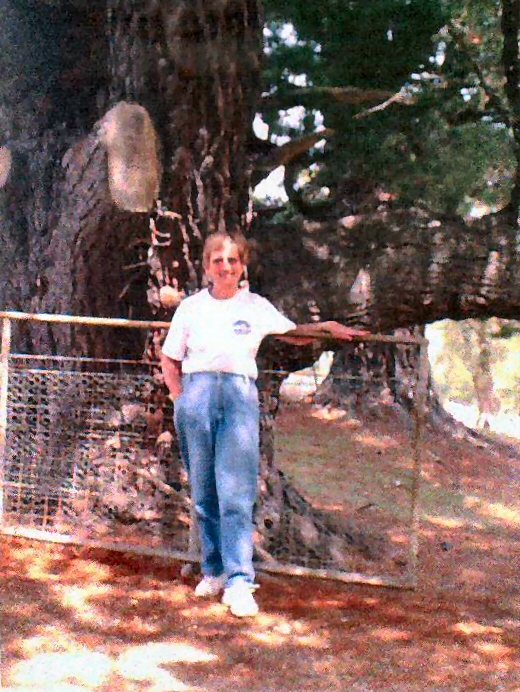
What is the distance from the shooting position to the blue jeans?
372 centimetres

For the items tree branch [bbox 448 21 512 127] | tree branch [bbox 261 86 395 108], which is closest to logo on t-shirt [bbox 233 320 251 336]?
tree branch [bbox 261 86 395 108]

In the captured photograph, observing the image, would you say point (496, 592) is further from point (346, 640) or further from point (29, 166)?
point (29, 166)

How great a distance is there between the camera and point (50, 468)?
4.97 meters

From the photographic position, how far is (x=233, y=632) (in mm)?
3557

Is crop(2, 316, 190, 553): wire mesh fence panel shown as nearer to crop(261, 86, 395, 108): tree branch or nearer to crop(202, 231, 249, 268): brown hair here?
crop(202, 231, 249, 268): brown hair

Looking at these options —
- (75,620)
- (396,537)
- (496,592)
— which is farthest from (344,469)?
(75,620)

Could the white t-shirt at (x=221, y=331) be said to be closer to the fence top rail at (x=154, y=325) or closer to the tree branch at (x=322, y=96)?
the fence top rail at (x=154, y=325)

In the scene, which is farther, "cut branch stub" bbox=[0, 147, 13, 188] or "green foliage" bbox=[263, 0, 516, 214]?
"green foliage" bbox=[263, 0, 516, 214]

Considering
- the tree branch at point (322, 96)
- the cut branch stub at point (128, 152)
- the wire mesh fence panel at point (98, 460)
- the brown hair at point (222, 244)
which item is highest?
the tree branch at point (322, 96)

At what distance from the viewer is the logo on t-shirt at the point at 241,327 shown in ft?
12.3

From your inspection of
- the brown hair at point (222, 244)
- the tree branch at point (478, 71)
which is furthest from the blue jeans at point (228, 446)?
the tree branch at point (478, 71)

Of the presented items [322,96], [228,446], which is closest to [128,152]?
[228,446]

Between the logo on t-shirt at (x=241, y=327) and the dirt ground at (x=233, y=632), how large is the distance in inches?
49.3

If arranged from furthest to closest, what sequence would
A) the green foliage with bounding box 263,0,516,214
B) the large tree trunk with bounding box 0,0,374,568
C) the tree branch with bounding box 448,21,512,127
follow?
the tree branch with bounding box 448,21,512,127, the green foliage with bounding box 263,0,516,214, the large tree trunk with bounding box 0,0,374,568
